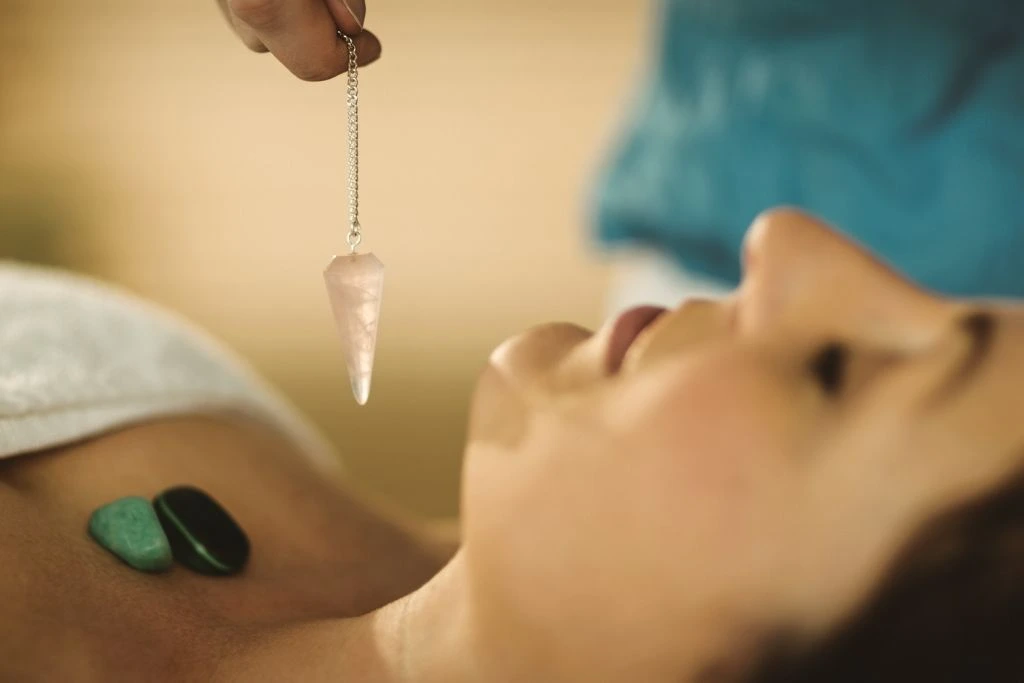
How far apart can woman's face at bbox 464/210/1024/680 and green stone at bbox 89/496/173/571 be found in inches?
10.0

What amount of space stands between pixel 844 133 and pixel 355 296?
694mm

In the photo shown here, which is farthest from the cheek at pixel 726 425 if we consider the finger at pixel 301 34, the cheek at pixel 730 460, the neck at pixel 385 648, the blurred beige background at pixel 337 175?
the blurred beige background at pixel 337 175

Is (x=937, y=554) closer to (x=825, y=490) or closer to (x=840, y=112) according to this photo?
(x=825, y=490)

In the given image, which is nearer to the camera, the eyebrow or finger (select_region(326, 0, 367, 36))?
the eyebrow

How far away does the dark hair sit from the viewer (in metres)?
0.57

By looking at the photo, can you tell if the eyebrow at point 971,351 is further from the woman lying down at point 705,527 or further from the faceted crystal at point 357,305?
the faceted crystal at point 357,305

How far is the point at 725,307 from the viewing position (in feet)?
2.20

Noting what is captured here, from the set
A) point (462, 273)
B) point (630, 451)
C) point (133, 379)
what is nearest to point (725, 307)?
point (630, 451)

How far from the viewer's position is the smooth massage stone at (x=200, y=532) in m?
0.80

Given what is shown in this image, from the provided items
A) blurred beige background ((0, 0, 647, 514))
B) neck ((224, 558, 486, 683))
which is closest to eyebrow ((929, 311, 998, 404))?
neck ((224, 558, 486, 683))

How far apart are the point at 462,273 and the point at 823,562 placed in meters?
1.46

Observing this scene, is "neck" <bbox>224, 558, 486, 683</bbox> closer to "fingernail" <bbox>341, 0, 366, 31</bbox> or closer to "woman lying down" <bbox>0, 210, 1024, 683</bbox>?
"woman lying down" <bbox>0, 210, 1024, 683</bbox>

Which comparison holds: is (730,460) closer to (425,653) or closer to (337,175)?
(425,653)

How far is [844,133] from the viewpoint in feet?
4.13
